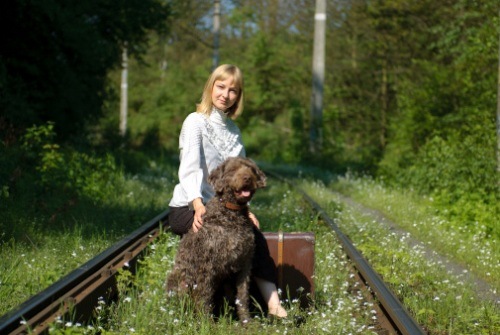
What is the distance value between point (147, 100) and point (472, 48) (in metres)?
47.9

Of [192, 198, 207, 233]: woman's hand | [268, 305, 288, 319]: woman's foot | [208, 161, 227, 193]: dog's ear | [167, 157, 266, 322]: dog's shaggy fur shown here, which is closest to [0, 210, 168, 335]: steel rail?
[167, 157, 266, 322]: dog's shaggy fur

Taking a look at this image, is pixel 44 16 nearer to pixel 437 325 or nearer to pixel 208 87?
pixel 208 87

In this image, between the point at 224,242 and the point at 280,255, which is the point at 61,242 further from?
the point at 224,242

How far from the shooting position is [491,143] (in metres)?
13.4

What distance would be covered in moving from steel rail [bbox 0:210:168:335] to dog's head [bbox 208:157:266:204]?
117 centimetres

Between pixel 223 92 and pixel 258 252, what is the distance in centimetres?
128

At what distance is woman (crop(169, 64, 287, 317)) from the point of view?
5262mm

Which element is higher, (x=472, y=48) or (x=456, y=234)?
(x=472, y=48)

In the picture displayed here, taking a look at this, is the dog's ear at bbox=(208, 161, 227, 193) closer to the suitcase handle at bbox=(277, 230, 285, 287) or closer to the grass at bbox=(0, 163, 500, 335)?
the grass at bbox=(0, 163, 500, 335)

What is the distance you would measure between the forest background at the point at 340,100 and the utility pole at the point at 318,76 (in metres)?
0.68

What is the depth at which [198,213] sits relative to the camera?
16.3 feet

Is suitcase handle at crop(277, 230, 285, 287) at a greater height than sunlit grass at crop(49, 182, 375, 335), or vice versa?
suitcase handle at crop(277, 230, 285, 287)

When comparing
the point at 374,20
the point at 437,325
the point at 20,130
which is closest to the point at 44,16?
the point at 20,130

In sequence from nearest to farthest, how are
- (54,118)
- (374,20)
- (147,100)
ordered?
(54,118)
(374,20)
(147,100)
